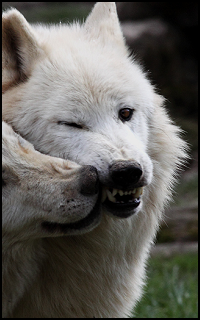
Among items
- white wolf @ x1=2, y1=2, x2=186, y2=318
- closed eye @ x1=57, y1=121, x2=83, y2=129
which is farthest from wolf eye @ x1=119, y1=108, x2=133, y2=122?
closed eye @ x1=57, y1=121, x2=83, y2=129

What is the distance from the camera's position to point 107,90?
3215mm

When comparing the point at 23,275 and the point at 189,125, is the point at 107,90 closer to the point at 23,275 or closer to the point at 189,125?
the point at 23,275

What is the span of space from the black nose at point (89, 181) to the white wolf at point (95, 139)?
0.19ft

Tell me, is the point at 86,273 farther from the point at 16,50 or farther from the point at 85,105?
the point at 16,50

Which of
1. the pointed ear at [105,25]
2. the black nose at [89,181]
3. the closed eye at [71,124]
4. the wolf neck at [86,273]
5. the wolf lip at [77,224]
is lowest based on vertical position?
the wolf neck at [86,273]

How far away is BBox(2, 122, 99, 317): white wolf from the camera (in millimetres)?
2869

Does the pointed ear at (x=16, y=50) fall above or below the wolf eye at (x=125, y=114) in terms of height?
above

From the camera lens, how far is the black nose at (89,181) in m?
2.81

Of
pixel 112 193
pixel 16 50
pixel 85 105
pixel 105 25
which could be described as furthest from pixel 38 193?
pixel 105 25

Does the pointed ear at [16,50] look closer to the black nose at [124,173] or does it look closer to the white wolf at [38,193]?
the white wolf at [38,193]

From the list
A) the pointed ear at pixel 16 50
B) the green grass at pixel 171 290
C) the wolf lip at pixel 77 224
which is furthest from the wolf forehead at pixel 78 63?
the green grass at pixel 171 290

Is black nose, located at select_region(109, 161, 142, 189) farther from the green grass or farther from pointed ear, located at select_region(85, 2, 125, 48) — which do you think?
the green grass

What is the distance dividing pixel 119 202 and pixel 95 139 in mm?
448

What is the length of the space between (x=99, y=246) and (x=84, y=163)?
0.81 metres
